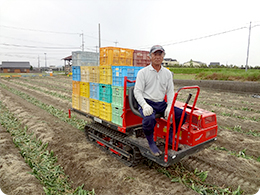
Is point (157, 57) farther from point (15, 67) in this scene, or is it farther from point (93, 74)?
point (15, 67)

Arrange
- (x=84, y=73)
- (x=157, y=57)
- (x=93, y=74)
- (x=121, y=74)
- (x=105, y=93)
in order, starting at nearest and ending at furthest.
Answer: (x=157, y=57), (x=121, y=74), (x=105, y=93), (x=93, y=74), (x=84, y=73)

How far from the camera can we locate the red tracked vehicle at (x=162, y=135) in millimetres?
3771

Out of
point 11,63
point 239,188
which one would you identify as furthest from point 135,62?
point 11,63

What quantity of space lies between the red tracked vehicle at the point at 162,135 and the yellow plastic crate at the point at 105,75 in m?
0.79

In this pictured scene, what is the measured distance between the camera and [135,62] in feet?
19.7

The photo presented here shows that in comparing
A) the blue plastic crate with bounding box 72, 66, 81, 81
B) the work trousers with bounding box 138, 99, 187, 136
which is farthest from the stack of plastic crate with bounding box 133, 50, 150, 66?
the work trousers with bounding box 138, 99, 187, 136

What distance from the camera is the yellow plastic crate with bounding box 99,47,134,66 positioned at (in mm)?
5109

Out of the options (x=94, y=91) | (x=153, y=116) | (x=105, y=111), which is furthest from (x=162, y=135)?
(x=94, y=91)

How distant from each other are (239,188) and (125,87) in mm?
3312

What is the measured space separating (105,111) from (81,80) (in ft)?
5.61

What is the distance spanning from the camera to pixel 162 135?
4.60 metres

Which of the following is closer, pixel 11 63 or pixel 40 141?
pixel 40 141

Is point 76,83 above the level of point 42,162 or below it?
above

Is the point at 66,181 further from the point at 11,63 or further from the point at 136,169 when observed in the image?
the point at 11,63
